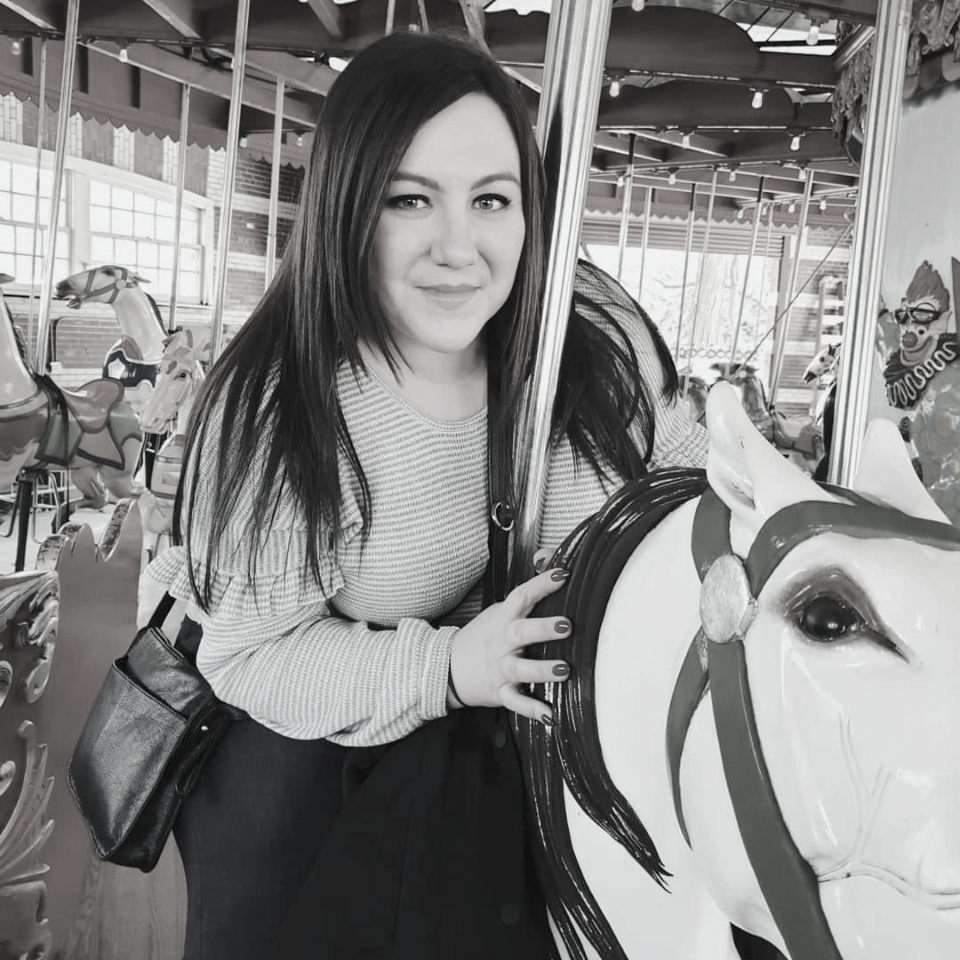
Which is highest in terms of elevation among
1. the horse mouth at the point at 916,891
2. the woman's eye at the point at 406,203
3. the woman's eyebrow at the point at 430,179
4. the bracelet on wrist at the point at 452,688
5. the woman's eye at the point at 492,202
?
the woman's eyebrow at the point at 430,179

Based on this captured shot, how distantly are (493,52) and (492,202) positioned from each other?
2107 millimetres

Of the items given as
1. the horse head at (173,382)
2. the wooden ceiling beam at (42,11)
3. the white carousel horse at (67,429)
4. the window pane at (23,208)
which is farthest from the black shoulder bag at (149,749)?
the window pane at (23,208)

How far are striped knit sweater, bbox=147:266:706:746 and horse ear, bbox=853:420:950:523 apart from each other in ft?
1.08

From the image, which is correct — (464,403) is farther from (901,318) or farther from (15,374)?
(15,374)

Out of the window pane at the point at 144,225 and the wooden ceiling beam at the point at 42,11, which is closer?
the wooden ceiling beam at the point at 42,11

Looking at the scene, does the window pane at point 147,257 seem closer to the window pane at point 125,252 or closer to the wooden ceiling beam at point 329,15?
the window pane at point 125,252

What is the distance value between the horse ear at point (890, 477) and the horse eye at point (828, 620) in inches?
3.3

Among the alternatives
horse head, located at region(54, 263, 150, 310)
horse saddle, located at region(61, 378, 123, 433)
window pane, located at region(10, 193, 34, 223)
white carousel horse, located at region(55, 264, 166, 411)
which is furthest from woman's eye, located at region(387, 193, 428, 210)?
window pane, located at region(10, 193, 34, 223)

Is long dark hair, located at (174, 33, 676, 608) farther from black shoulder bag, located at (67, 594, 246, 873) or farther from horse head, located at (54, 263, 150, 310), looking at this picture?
horse head, located at (54, 263, 150, 310)

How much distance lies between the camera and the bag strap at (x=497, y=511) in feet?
2.43

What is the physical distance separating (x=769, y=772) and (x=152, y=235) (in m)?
7.27

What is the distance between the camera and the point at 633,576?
555 millimetres

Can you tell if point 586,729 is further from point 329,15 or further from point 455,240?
point 329,15

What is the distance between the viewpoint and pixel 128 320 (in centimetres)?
439
